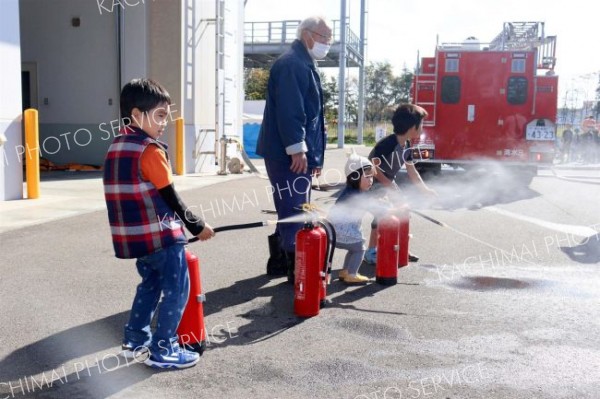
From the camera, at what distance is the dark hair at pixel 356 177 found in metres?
5.52

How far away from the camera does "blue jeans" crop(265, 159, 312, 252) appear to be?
5.15m

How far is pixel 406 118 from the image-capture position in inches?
237

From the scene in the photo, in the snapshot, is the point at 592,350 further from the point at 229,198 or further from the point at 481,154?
the point at 481,154

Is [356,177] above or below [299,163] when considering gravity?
below

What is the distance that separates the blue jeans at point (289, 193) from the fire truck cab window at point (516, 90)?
10196mm

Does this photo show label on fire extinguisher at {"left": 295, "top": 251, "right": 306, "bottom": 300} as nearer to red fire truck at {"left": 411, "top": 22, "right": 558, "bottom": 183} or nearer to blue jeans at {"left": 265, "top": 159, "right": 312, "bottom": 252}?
blue jeans at {"left": 265, "top": 159, "right": 312, "bottom": 252}

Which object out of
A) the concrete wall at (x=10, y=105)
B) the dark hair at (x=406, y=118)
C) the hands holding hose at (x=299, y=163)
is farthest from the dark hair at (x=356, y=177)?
the concrete wall at (x=10, y=105)

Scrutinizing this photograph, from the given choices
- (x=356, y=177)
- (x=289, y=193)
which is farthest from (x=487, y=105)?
(x=289, y=193)

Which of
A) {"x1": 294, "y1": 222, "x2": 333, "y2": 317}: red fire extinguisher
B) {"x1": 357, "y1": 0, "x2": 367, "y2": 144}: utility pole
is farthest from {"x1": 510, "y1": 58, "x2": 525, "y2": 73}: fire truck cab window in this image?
{"x1": 357, "y1": 0, "x2": 367, "y2": 144}: utility pole

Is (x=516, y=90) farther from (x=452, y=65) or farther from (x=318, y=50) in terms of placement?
(x=318, y=50)

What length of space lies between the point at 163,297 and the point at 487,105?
12120 mm

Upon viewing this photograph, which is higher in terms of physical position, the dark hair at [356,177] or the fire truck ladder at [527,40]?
the fire truck ladder at [527,40]

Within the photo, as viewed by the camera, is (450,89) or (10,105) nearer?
(10,105)

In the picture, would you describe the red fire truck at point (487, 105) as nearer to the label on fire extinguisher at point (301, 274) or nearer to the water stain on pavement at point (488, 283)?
the water stain on pavement at point (488, 283)
